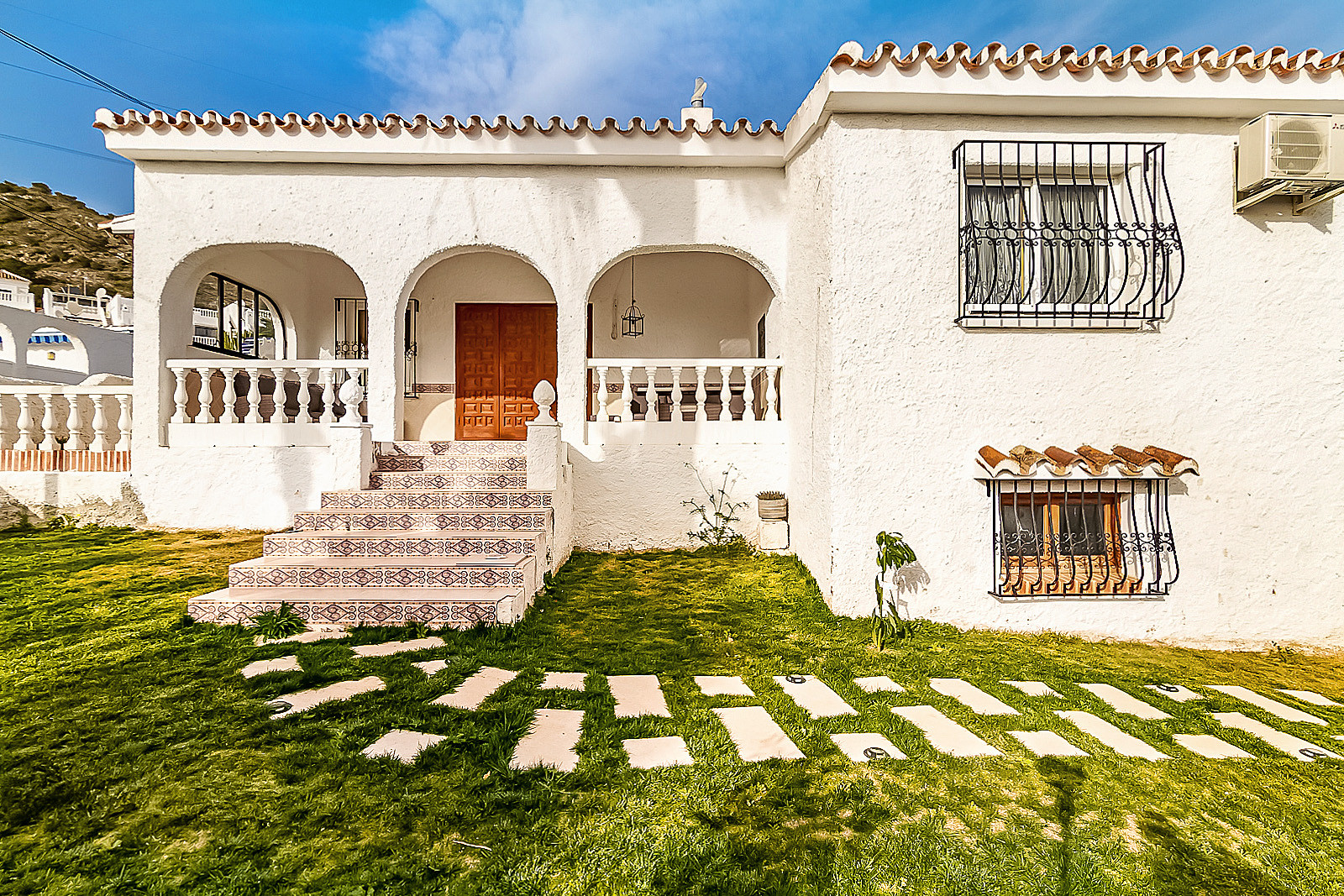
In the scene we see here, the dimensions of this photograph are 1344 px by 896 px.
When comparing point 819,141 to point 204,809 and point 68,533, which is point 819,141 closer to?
point 204,809

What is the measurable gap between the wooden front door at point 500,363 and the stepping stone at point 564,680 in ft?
18.0

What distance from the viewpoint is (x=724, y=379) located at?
20.2 ft

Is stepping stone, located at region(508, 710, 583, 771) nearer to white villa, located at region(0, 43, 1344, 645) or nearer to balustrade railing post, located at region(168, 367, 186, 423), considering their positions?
white villa, located at region(0, 43, 1344, 645)

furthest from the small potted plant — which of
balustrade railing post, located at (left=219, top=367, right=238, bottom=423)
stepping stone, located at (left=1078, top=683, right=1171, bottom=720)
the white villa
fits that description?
balustrade railing post, located at (left=219, top=367, right=238, bottom=423)

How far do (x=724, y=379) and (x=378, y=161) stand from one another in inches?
167

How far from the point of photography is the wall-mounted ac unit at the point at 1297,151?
3.94 metres

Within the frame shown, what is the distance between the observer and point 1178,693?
10.9 ft

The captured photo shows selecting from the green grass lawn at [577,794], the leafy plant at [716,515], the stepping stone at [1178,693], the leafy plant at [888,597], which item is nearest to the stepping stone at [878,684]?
the green grass lawn at [577,794]

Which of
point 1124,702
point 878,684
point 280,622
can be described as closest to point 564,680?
point 878,684

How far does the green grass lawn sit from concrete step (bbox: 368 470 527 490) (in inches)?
81.9

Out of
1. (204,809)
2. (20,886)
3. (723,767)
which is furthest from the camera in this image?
(723,767)

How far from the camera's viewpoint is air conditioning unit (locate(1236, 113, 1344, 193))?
394 centimetres

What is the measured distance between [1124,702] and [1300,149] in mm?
4016

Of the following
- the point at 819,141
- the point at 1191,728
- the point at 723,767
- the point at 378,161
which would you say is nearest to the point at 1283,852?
the point at 1191,728
